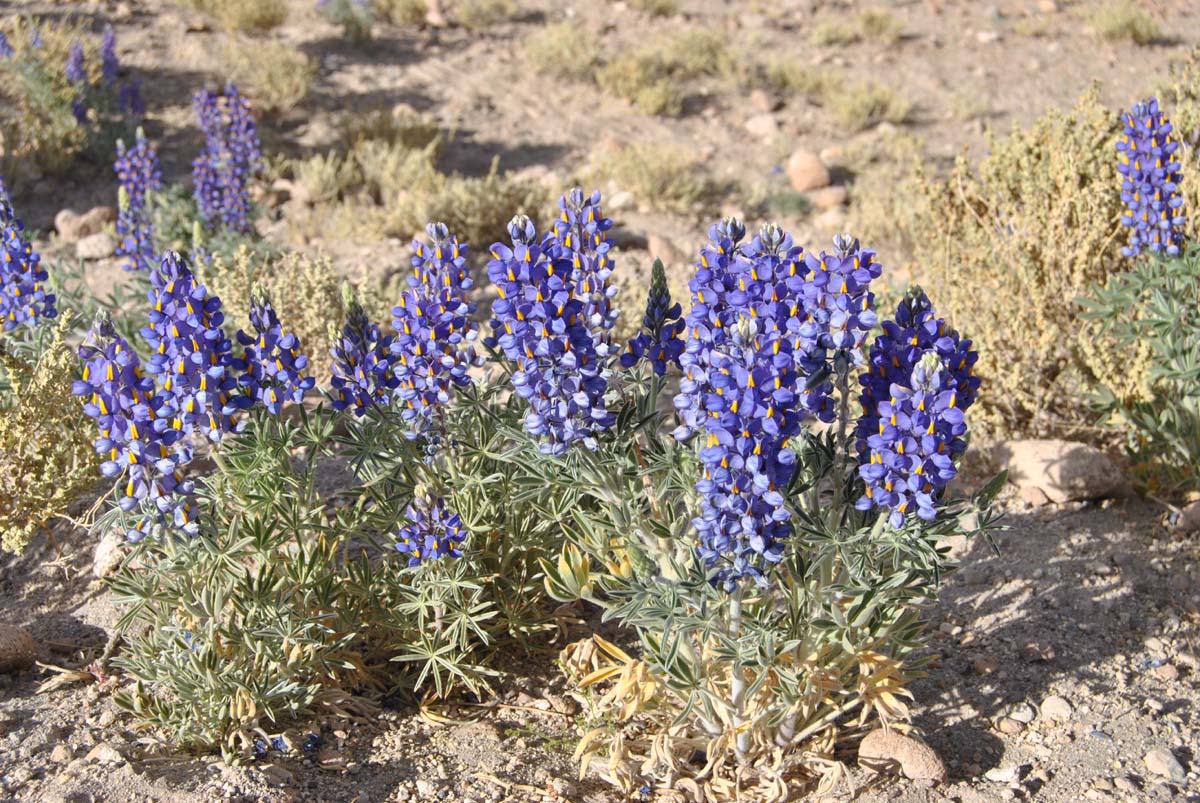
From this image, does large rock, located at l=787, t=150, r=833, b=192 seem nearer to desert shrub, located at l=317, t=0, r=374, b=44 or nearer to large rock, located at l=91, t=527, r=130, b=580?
desert shrub, located at l=317, t=0, r=374, b=44

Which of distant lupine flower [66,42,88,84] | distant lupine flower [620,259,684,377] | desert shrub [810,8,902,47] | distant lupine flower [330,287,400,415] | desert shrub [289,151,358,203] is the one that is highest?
desert shrub [810,8,902,47]

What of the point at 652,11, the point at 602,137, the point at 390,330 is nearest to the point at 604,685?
the point at 390,330

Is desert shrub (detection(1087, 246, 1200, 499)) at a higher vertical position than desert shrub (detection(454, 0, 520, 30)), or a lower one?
lower

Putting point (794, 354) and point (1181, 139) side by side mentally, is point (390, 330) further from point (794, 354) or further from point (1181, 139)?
point (1181, 139)

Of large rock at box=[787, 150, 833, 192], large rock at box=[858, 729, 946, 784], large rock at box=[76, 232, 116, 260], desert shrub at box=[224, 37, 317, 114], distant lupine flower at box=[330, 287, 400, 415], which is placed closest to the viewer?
distant lupine flower at box=[330, 287, 400, 415]

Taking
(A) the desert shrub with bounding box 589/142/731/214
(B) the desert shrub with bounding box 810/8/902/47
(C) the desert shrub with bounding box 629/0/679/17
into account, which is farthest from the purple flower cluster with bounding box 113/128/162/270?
(B) the desert shrub with bounding box 810/8/902/47

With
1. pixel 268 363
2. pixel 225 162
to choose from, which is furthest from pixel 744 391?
pixel 225 162

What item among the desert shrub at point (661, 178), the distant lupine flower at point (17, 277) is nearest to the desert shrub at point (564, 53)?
the desert shrub at point (661, 178)
